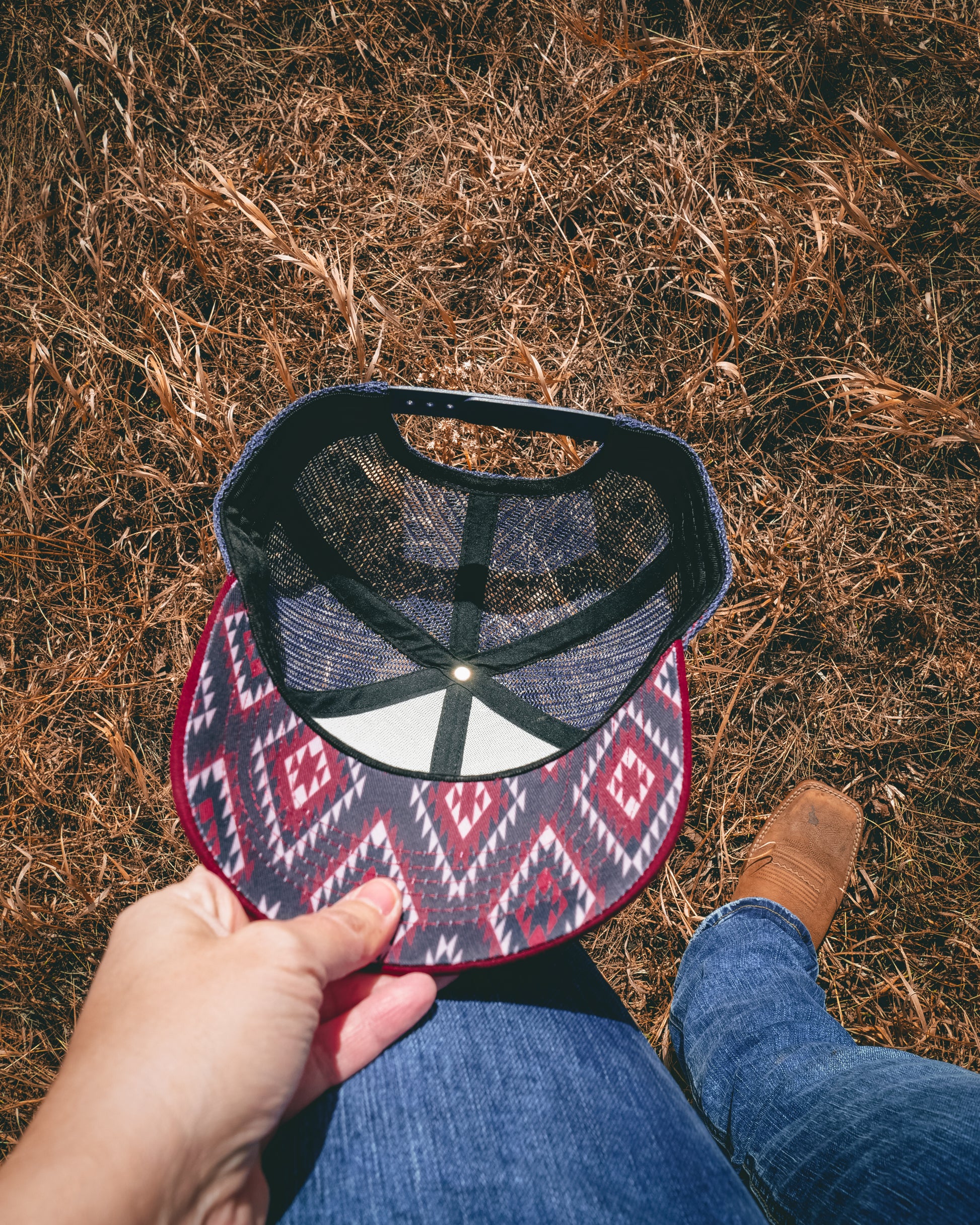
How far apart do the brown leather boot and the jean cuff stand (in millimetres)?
16

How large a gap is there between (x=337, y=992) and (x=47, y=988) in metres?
0.80

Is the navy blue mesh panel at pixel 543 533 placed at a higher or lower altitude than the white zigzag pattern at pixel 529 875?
higher

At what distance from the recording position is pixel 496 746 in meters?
1.11

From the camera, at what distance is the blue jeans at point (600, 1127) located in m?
0.67

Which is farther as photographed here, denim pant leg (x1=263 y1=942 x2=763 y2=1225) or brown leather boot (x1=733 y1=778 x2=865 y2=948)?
brown leather boot (x1=733 y1=778 x2=865 y2=948)

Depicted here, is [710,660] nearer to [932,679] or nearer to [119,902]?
[932,679]

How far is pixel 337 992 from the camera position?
0.81 m

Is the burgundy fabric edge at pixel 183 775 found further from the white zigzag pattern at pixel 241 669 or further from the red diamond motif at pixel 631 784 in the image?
the red diamond motif at pixel 631 784

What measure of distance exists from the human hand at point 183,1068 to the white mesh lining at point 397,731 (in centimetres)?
33

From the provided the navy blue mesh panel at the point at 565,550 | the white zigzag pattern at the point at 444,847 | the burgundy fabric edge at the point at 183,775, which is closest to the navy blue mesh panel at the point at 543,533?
the navy blue mesh panel at the point at 565,550

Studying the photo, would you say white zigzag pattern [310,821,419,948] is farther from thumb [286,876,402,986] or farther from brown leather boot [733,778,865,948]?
brown leather boot [733,778,865,948]

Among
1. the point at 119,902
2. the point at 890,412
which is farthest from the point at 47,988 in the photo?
the point at 890,412

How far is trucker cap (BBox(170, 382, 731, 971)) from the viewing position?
0.80m

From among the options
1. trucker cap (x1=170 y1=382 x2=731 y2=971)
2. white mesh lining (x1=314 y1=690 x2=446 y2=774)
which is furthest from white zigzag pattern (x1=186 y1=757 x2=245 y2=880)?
white mesh lining (x1=314 y1=690 x2=446 y2=774)
